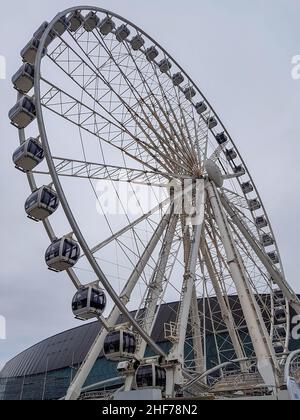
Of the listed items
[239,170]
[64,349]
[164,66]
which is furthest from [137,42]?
[64,349]

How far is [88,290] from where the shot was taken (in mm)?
14500

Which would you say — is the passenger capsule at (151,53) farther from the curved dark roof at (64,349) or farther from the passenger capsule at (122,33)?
the curved dark roof at (64,349)

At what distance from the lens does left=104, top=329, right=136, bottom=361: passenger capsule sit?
14.6m

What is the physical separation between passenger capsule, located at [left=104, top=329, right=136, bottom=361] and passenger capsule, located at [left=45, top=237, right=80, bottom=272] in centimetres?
303

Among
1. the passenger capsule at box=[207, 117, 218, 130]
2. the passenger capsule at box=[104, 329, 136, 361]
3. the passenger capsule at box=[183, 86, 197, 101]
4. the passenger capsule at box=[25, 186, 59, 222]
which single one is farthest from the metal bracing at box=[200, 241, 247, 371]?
the passenger capsule at box=[183, 86, 197, 101]

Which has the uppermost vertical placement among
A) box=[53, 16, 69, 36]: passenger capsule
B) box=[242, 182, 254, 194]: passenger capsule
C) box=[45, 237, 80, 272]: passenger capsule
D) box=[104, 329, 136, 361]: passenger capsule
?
box=[242, 182, 254, 194]: passenger capsule

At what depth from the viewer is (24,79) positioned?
59.4 feet

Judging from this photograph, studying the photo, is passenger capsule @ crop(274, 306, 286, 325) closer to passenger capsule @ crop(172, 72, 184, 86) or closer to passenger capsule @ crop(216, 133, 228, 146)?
passenger capsule @ crop(216, 133, 228, 146)

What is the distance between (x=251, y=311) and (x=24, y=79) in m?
13.8

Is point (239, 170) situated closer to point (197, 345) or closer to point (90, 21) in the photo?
point (197, 345)

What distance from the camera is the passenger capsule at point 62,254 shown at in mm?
14828

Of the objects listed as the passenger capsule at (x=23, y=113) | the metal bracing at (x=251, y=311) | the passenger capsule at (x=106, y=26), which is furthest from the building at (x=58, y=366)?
the passenger capsule at (x=106, y=26)
